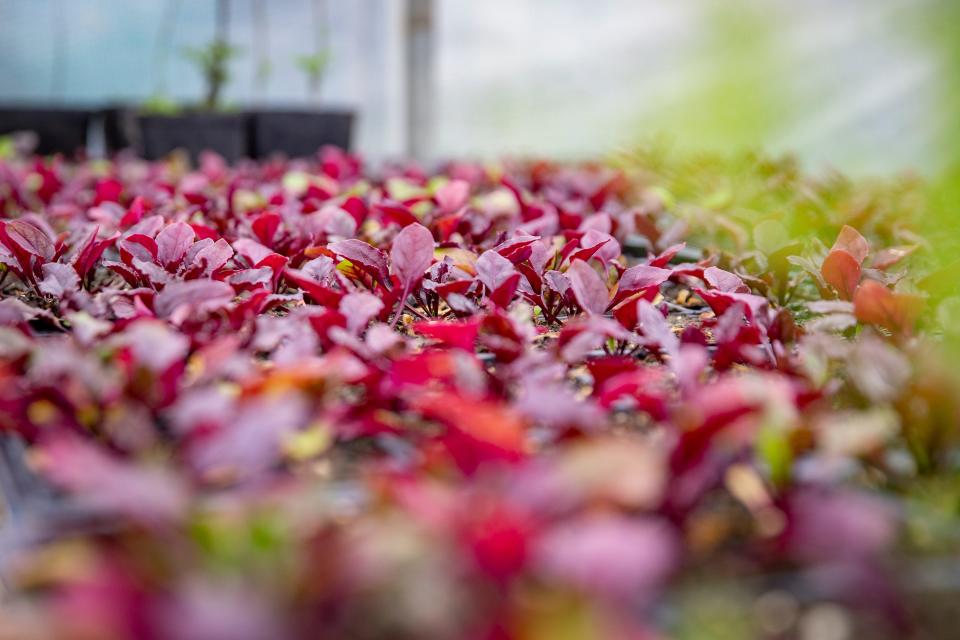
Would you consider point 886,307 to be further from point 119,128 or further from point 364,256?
point 119,128

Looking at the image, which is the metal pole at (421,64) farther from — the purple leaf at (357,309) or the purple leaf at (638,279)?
the purple leaf at (357,309)

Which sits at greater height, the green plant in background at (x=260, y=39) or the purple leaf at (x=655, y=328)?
the green plant in background at (x=260, y=39)

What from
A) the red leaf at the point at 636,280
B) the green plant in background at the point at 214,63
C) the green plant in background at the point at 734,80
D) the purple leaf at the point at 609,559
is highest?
the green plant in background at the point at 214,63

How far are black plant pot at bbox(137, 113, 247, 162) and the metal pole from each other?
9.75 ft

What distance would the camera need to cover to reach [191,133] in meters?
3.88

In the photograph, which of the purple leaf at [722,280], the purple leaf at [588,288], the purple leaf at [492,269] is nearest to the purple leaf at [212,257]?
the purple leaf at [492,269]

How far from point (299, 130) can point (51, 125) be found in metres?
1.33

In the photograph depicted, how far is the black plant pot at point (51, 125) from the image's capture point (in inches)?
173

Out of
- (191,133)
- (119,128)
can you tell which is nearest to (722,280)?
(191,133)

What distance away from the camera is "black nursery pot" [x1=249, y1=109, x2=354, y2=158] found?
418cm

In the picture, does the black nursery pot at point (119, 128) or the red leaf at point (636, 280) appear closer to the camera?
the red leaf at point (636, 280)

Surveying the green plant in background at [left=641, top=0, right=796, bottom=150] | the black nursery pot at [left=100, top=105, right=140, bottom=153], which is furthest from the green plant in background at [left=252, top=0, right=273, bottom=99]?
the green plant in background at [left=641, top=0, right=796, bottom=150]

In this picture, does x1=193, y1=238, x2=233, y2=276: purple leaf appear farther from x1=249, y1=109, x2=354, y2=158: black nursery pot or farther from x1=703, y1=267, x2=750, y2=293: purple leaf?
x1=249, y1=109, x2=354, y2=158: black nursery pot

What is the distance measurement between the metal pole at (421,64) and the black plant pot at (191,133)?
9.75 feet
